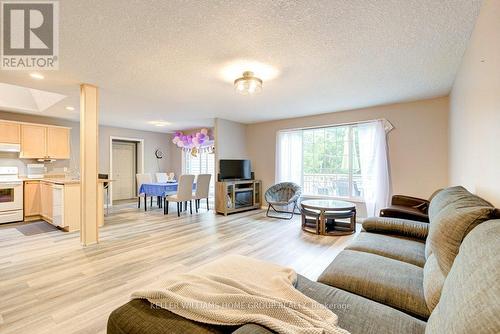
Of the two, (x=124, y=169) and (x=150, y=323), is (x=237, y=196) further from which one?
(x=150, y=323)

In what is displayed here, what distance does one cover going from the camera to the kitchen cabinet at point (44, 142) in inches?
187

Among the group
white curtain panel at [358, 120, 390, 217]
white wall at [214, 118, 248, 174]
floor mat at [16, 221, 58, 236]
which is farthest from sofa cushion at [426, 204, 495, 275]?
floor mat at [16, 221, 58, 236]

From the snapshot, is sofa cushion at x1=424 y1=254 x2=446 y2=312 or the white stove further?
the white stove

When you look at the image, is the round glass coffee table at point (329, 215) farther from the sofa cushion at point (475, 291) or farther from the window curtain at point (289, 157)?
the sofa cushion at point (475, 291)

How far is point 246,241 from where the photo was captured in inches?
134

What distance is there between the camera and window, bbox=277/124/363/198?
4.76 m

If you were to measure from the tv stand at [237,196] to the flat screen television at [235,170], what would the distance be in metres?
0.18

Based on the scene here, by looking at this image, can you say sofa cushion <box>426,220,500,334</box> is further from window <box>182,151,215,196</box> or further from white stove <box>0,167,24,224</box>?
window <box>182,151,215,196</box>

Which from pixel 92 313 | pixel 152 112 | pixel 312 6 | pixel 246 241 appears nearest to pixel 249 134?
pixel 152 112

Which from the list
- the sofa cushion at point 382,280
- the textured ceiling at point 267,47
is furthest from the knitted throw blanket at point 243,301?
the textured ceiling at point 267,47

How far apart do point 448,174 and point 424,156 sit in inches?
18.2

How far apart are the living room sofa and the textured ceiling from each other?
1.56 m

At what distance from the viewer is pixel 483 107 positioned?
1.76 meters

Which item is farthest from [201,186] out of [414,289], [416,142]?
[414,289]
